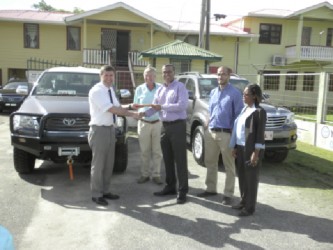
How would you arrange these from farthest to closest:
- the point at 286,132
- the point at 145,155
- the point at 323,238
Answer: the point at 286,132 < the point at 145,155 < the point at 323,238

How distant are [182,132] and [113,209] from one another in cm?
138

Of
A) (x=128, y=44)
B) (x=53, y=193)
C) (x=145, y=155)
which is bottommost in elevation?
(x=53, y=193)

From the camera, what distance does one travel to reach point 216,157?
17.5 ft

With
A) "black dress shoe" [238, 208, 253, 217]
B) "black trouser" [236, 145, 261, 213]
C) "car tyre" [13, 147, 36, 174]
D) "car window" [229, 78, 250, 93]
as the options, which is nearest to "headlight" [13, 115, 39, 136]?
"car tyre" [13, 147, 36, 174]

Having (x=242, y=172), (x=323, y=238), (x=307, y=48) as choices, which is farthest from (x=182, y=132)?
(x=307, y=48)

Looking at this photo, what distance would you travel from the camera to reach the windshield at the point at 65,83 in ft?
22.3

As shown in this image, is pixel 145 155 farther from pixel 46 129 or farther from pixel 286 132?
pixel 286 132

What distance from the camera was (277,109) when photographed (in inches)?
293

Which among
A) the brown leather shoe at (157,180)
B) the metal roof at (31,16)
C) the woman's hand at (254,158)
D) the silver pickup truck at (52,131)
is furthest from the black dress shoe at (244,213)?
the metal roof at (31,16)

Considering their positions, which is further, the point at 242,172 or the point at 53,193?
the point at 53,193

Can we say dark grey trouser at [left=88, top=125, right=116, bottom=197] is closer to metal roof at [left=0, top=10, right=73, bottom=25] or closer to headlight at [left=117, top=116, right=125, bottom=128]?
headlight at [left=117, top=116, right=125, bottom=128]

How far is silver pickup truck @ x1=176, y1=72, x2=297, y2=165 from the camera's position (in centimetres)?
711

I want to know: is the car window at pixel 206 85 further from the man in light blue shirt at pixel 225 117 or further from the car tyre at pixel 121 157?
the man in light blue shirt at pixel 225 117

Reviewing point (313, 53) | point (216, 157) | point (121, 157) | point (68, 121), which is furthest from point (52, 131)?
point (313, 53)
